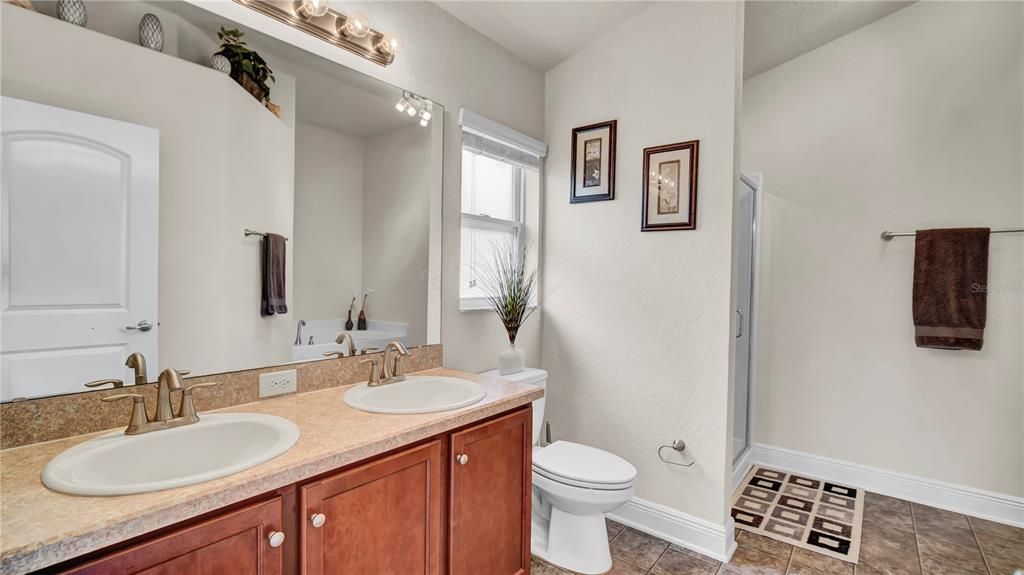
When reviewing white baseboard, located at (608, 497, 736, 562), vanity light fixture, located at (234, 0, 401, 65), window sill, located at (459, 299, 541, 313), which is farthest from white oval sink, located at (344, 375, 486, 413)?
vanity light fixture, located at (234, 0, 401, 65)

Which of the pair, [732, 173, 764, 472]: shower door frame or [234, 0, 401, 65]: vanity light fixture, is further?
[732, 173, 764, 472]: shower door frame

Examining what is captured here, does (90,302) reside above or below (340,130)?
below

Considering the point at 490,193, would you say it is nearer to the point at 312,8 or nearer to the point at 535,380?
the point at 535,380

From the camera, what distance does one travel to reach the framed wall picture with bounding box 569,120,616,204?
251 cm

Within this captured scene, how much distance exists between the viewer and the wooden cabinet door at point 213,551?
79cm

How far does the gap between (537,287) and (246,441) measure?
70.7 inches

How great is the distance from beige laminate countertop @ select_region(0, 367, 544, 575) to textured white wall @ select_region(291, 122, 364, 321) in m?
0.42

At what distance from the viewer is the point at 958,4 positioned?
259cm

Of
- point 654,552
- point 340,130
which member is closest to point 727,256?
point 654,552

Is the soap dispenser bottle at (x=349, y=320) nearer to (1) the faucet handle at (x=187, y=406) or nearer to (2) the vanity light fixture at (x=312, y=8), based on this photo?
(1) the faucet handle at (x=187, y=406)

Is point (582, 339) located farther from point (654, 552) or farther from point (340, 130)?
point (340, 130)

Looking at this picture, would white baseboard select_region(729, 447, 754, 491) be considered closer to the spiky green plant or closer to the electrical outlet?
the spiky green plant

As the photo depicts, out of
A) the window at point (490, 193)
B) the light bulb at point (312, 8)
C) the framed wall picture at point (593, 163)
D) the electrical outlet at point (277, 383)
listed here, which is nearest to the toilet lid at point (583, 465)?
the window at point (490, 193)

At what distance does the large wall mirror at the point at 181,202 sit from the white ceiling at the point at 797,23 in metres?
2.08
